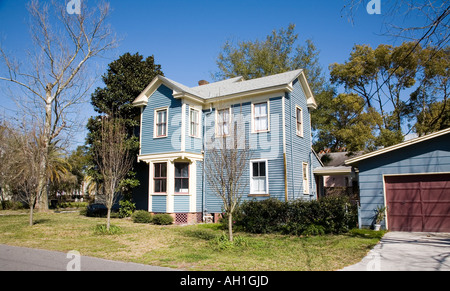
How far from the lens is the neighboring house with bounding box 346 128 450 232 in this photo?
13.2m

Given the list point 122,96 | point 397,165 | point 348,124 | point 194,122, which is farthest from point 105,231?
point 348,124

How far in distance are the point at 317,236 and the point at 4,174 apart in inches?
1050

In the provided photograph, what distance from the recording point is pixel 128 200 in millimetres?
21016

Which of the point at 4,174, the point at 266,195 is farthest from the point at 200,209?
the point at 4,174

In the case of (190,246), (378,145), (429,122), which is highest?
(429,122)

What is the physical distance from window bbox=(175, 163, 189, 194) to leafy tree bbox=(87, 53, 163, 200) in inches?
130

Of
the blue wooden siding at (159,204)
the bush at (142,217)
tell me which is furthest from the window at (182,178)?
the bush at (142,217)

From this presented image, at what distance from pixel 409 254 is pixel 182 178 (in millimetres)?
12251

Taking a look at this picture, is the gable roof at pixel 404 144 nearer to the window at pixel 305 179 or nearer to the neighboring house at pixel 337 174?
the window at pixel 305 179

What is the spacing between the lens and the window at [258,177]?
17.3m
